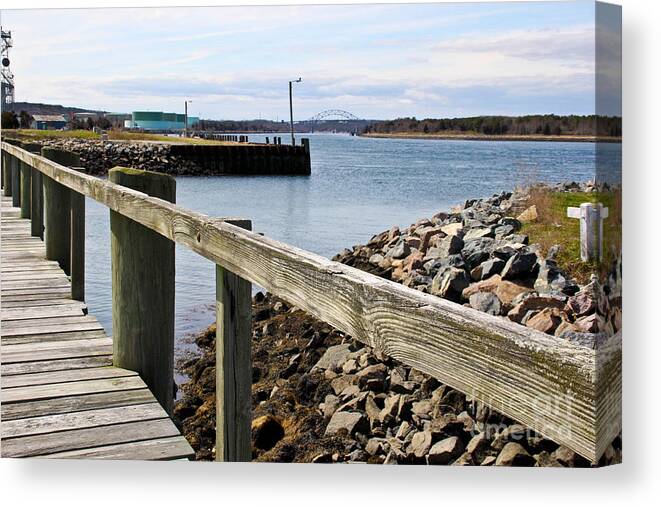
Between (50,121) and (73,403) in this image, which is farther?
(50,121)

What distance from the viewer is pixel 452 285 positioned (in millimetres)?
6070

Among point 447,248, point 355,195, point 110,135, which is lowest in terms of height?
point 447,248

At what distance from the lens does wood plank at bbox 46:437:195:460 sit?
1.85 meters

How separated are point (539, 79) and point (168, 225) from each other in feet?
27.5

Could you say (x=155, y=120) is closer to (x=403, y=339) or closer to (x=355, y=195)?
(x=355, y=195)

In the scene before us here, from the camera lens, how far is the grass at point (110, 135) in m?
12.2

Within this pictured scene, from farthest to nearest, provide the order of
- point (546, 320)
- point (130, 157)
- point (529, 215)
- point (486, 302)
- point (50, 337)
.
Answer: point (130, 157) < point (529, 215) < point (486, 302) < point (546, 320) < point (50, 337)

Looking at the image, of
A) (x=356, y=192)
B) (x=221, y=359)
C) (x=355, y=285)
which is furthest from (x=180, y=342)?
(x=356, y=192)

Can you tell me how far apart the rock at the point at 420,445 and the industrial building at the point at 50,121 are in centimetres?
1045

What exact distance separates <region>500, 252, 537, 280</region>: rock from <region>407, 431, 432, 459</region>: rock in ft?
7.72

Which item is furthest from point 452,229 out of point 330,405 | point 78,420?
point 78,420

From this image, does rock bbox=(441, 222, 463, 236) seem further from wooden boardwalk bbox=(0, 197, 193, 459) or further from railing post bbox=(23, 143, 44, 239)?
wooden boardwalk bbox=(0, 197, 193, 459)

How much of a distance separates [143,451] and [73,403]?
35cm

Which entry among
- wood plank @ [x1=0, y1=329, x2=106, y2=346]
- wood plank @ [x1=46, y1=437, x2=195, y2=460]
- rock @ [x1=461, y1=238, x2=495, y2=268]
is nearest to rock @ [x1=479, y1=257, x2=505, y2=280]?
rock @ [x1=461, y1=238, x2=495, y2=268]
